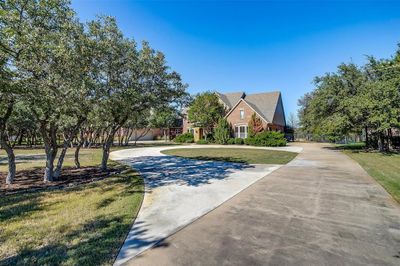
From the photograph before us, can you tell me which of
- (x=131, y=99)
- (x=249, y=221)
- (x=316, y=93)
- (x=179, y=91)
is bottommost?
(x=249, y=221)

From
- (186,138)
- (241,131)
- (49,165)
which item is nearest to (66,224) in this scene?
(49,165)

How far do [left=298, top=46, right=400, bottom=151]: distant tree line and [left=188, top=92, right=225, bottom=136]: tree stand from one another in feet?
43.3

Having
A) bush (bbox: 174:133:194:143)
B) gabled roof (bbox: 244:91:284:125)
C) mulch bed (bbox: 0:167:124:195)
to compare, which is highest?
gabled roof (bbox: 244:91:284:125)

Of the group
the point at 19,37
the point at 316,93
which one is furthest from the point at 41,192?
the point at 316,93

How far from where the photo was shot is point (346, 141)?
37438mm

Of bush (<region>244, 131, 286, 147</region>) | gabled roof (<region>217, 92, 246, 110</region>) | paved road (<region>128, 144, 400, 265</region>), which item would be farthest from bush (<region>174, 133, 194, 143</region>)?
paved road (<region>128, 144, 400, 265</region>)

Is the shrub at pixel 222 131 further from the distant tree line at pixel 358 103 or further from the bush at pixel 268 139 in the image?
the distant tree line at pixel 358 103

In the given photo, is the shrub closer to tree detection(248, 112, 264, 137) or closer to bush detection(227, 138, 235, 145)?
bush detection(227, 138, 235, 145)

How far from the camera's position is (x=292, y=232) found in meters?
4.12

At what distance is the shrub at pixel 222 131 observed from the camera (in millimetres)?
31094

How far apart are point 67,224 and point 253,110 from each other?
29.0m

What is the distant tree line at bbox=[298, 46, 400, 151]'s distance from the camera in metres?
16.4

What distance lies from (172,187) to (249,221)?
3568 millimetres

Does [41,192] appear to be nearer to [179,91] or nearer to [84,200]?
[84,200]
